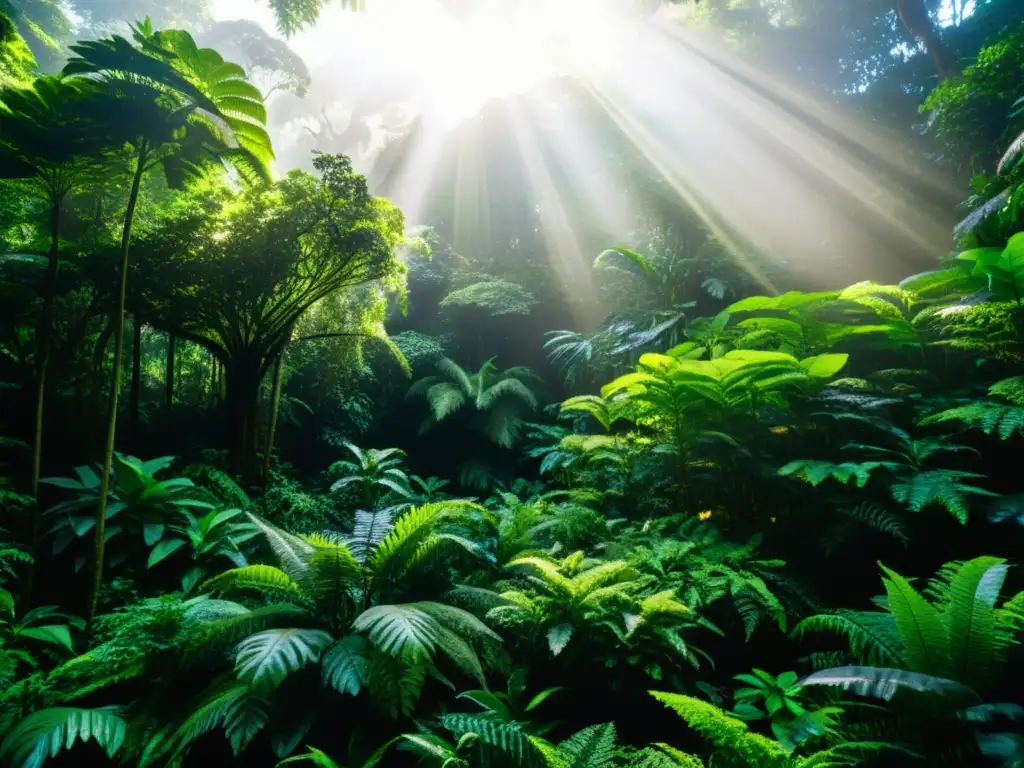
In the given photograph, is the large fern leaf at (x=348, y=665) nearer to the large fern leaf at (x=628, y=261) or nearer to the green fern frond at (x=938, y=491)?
the green fern frond at (x=938, y=491)

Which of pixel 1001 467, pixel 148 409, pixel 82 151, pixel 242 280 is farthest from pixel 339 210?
pixel 1001 467

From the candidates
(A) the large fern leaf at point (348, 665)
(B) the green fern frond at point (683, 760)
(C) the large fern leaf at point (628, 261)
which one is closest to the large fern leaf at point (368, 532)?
(A) the large fern leaf at point (348, 665)

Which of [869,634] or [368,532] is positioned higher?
[869,634]

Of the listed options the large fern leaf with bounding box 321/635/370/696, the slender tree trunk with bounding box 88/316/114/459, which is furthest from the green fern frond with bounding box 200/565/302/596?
the slender tree trunk with bounding box 88/316/114/459

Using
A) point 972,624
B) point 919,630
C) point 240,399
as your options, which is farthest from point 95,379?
point 972,624

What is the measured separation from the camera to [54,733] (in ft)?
5.16

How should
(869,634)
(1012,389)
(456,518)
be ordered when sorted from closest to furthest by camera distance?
1. (869,634)
2. (1012,389)
3. (456,518)

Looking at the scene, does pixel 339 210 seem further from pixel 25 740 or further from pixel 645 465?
pixel 25 740


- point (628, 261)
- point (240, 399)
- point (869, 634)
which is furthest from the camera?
point (628, 261)

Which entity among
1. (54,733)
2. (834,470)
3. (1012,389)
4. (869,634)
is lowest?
(54,733)

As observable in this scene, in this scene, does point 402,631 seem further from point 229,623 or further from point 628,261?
point 628,261

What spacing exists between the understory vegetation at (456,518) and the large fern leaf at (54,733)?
0.01 m

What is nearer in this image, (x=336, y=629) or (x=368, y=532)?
(x=336, y=629)

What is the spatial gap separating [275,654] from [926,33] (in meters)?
11.5
